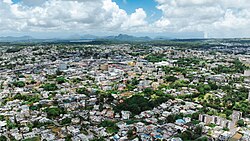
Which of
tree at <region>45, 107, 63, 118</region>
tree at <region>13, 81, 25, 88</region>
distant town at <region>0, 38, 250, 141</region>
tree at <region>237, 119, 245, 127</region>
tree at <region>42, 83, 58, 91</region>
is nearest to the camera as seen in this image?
distant town at <region>0, 38, 250, 141</region>

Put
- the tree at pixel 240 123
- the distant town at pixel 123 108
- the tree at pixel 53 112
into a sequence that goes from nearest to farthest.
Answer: the distant town at pixel 123 108 → the tree at pixel 240 123 → the tree at pixel 53 112

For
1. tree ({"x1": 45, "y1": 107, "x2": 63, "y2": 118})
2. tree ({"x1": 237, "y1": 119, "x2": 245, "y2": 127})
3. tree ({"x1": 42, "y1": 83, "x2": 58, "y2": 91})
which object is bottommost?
tree ({"x1": 237, "y1": 119, "x2": 245, "y2": 127})

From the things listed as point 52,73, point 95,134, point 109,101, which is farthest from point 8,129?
point 52,73

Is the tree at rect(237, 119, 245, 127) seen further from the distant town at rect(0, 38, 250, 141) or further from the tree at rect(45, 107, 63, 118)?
the tree at rect(45, 107, 63, 118)

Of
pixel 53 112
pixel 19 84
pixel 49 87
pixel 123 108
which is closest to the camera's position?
pixel 53 112

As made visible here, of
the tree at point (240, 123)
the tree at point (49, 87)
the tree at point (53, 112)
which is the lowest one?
the tree at point (240, 123)

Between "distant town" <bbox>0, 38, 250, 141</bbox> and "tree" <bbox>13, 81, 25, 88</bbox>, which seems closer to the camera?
Answer: "distant town" <bbox>0, 38, 250, 141</bbox>

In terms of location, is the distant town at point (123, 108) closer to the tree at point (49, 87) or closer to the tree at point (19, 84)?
the tree at point (49, 87)

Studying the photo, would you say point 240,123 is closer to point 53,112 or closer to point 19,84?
point 53,112

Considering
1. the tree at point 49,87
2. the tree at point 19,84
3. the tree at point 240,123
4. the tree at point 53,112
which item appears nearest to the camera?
the tree at point 240,123

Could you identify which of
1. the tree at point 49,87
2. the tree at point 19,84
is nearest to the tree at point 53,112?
the tree at point 49,87

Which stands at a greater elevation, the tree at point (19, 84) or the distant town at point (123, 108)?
the tree at point (19, 84)

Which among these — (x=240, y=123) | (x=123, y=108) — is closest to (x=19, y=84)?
(x=123, y=108)

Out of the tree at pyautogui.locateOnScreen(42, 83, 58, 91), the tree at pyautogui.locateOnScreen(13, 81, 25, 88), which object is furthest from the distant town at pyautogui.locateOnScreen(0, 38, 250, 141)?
the tree at pyautogui.locateOnScreen(13, 81, 25, 88)
